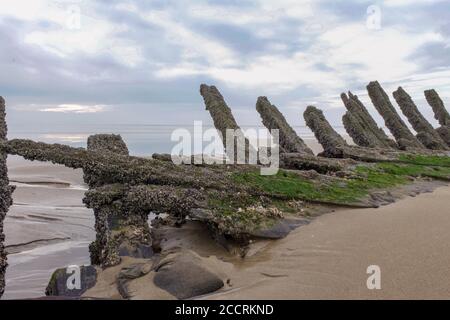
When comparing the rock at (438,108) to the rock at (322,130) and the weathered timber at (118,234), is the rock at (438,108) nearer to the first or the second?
the rock at (322,130)

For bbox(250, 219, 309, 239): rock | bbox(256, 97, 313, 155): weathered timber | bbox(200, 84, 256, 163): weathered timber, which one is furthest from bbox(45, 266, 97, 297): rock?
bbox(256, 97, 313, 155): weathered timber

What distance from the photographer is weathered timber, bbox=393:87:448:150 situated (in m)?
17.8

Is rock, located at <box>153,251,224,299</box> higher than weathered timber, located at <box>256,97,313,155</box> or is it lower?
lower

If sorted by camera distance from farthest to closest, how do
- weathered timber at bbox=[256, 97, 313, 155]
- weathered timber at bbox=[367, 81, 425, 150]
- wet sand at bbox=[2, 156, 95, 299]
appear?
weathered timber at bbox=[367, 81, 425, 150] < weathered timber at bbox=[256, 97, 313, 155] < wet sand at bbox=[2, 156, 95, 299]

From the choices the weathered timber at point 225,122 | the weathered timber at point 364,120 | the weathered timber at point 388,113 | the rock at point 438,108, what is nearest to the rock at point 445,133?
the rock at point 438,108

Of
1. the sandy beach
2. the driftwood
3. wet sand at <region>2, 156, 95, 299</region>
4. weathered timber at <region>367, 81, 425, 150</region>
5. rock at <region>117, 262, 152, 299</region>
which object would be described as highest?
weathered timber at <region>367, 81, 425, 150</region>

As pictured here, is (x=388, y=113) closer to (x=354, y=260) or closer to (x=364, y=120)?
(x=364, y=120)

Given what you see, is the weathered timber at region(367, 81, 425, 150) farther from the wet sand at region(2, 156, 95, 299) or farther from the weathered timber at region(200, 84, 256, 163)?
the wet sand at region(2, 156, 95, 299)

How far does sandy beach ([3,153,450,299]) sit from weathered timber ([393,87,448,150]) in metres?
8.37

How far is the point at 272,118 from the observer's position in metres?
13.4

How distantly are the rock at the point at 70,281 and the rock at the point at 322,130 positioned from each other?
7843 millimetres

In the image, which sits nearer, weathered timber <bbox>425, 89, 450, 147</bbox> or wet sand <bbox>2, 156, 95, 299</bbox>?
wet sand <bbox>2, 156, 95, 299</bbox>

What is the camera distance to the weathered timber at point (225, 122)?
35.0 ft
